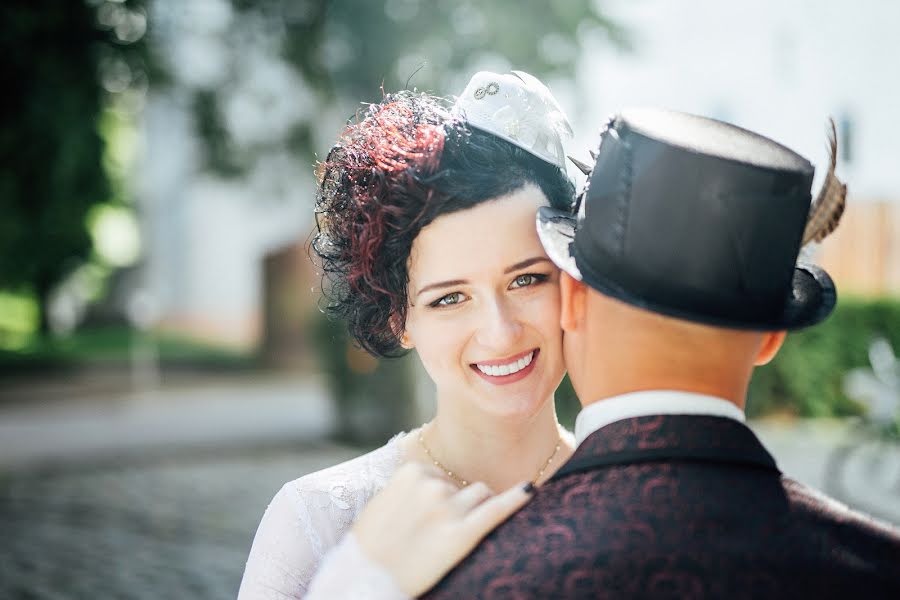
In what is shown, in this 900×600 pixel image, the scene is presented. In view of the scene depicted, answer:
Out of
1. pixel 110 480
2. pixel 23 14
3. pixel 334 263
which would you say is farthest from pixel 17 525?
pixel 334 263

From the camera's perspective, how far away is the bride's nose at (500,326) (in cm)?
181

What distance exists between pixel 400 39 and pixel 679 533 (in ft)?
Result: 29.6

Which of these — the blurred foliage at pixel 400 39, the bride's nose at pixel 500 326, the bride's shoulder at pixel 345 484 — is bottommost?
the bride's shoulder at pixel 345 484

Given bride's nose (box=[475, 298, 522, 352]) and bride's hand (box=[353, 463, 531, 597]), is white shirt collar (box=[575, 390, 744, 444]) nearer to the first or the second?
bride's hand (box=[353, 463, 531, 597])

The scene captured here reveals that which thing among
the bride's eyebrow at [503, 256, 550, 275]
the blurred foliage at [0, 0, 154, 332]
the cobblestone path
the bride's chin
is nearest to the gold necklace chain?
the bride's chin

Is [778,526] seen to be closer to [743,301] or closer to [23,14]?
[743,301]

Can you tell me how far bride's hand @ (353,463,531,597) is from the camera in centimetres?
123

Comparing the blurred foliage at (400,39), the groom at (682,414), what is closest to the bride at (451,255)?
the groom at (682,414)

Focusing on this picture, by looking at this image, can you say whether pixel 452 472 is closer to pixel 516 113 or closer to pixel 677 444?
pixel 516 113

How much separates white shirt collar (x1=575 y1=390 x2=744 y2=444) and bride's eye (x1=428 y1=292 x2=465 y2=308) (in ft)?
2.19

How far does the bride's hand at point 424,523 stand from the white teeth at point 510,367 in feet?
1.68

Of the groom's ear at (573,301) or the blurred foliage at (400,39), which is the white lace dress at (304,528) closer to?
the groom's ear at (573,301)

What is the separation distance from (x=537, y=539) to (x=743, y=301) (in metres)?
0.40

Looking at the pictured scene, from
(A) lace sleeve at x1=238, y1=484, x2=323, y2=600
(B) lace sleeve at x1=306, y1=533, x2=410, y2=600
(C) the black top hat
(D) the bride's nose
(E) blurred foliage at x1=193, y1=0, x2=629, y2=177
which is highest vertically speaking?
(E) blurred foliage at x1=193, y1=0, x2=629, y2=177
